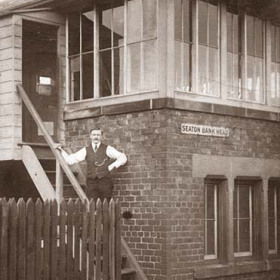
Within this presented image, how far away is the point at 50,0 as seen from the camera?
11.4m

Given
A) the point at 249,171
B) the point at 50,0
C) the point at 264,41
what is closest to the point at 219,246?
the point at 249,171

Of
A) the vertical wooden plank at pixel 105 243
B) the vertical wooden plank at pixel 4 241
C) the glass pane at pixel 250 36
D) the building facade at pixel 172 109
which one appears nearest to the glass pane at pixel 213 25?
the building facade at pixel 172 109

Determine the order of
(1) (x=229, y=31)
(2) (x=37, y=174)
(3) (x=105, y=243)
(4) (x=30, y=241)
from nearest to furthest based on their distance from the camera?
1. (4) (x=30, y=241)
2. (3) (x=105, y=243)
3. (2) (x=37, y=174)
4. (1) (x=229, y=31)

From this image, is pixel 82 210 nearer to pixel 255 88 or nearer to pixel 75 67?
pixel 75 67

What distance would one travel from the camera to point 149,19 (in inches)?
426

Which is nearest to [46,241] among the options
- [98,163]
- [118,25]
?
[98,163]

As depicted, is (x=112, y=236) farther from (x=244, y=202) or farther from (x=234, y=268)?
(x=244, y=202)

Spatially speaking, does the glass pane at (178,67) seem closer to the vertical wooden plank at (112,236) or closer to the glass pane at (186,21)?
the glass pane at (186,21)

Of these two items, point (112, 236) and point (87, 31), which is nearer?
point (112, 236)

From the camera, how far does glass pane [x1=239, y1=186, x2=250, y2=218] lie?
39.1ft

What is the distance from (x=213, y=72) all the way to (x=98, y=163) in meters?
2.59

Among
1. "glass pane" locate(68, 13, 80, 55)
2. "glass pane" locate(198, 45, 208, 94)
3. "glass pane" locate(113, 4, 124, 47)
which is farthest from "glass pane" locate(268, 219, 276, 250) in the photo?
"glass pane" locate(68, 13, 80, 55)

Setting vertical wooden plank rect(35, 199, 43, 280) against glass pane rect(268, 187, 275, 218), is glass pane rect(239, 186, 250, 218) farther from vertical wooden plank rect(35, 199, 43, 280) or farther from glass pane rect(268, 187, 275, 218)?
vertical wooden plank rect(35, 199, 43, 280)

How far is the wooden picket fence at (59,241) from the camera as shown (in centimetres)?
857
